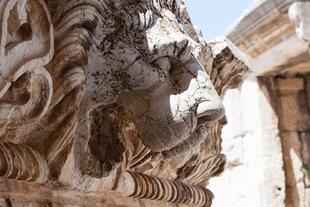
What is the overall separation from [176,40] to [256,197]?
406cm

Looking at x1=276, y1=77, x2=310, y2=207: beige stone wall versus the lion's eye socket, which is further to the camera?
x1=276, y1=77, x2=310, y2=207: beige stone wall

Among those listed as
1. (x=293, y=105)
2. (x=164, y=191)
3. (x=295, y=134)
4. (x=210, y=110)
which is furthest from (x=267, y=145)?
(x=210, y=110)

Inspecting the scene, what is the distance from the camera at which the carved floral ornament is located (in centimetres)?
121

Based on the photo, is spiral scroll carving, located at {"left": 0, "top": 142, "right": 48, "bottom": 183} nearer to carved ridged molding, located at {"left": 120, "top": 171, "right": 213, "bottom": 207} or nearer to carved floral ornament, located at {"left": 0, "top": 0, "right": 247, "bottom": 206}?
carved floral ornament, located at {"left": 0, "top": 0, "right": 247, "bottom": 206}

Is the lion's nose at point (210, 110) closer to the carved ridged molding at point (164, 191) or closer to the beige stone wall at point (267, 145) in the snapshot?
the carved ridged molding at point (164, 191)

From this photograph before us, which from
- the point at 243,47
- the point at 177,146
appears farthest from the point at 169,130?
the point at 243,47

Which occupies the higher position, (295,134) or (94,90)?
(295,134)

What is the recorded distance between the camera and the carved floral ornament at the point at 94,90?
1210 millimetres

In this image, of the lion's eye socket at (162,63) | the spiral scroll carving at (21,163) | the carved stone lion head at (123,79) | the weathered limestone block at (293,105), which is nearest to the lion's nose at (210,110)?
the carved stone lion head at (123,79)

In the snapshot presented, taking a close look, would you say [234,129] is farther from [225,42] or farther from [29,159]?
[29,159]

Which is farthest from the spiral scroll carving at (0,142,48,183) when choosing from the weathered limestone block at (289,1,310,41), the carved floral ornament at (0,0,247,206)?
the weathered limestone block at (289,1,310,41)

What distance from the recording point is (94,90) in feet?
4.59

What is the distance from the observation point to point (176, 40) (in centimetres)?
136

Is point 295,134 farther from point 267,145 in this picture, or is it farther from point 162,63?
point 162,63
